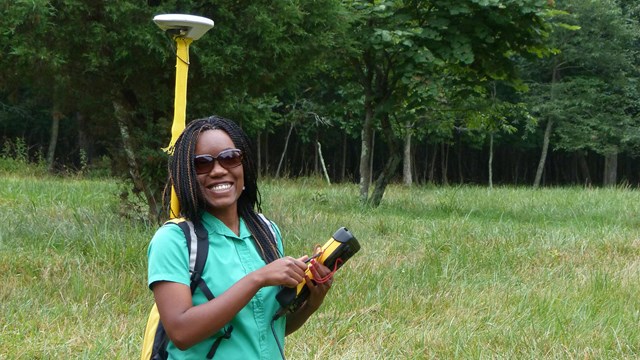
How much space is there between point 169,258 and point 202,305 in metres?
0.16

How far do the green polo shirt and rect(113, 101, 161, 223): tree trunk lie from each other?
5.76 m

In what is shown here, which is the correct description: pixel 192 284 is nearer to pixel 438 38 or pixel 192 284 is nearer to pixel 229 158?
pixel 229 158

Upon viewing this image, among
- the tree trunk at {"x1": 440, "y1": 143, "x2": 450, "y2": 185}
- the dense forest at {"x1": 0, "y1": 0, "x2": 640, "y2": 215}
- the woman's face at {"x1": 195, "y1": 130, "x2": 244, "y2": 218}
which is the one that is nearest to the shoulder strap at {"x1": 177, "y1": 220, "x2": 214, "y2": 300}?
the woman's face at {"x1": 195, "y1": 130, "x2": 244, "y2": 218}

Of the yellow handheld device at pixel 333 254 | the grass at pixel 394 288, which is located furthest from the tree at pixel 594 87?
the yellow handheld device at pixel 333 254

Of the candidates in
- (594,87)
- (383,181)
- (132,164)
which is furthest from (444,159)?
(132,164)

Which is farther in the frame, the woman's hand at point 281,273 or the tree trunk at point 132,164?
the tree trunk at point 132,164

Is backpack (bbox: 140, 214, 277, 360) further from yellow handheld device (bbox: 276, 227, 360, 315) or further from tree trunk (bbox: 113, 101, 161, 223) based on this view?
tree trunk (bbox: 113, 101, 161, 223)

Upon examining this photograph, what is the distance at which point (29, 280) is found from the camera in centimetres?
609

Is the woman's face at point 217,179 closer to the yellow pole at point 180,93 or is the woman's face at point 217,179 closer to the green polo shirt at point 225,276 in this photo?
the green polo shirt at point 225,276

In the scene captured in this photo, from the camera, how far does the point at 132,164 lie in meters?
8.27

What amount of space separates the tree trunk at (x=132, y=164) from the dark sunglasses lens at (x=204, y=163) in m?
5.72

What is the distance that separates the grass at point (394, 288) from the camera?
4.98 metres

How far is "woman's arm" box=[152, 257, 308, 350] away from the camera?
7.49 ft

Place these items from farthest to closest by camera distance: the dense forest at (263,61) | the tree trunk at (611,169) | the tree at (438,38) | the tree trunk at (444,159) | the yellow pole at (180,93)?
the tree trunk at (444,159), the tree trunk at (611,169), the tree at (438,38), the dense forest at (263,61), the yellow pole at (180,93)
